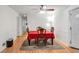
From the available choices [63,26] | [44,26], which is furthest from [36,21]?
[63,26]

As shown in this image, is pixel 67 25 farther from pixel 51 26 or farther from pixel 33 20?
pixel 33 20

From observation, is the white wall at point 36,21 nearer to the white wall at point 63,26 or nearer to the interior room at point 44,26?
the interior room at point 44,26

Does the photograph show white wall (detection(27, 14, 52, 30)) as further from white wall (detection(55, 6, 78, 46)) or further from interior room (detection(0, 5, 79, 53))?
white wall (detection(55, 6, 78, 46))

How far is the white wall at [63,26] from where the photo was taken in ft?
9.20

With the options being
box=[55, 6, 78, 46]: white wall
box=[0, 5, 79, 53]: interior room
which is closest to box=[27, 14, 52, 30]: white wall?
box=[0, 5, 79, 53]: interior room

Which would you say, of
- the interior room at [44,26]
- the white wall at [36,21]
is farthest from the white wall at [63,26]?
the white wall at [36,21]

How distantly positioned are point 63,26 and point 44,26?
2.70ft

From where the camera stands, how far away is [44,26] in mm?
2553

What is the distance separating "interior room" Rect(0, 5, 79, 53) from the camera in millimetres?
2418

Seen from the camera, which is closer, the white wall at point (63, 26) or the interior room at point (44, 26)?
the interior room at point (44, 26)

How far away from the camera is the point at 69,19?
3283 millimetres

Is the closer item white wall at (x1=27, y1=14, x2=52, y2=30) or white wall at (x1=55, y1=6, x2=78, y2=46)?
white wall at (x1=27, y1=14, x2=52, y2=30)
